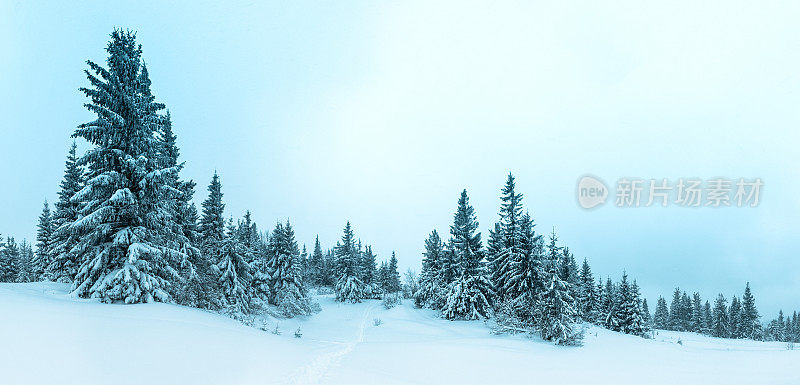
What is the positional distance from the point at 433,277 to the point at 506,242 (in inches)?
457

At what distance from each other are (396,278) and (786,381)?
6848 cm

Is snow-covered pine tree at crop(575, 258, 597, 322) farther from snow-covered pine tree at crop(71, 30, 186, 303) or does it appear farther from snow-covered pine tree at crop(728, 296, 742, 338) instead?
snow-covered pine tree at crop(71, 30, 186, 303)

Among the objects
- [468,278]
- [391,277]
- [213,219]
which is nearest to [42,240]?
[213,219]

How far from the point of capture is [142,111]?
15.1 metres

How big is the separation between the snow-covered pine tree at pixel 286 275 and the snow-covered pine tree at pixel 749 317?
70836 mm

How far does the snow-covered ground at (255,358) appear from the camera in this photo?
7129 mm

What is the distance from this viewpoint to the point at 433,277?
1537 inches

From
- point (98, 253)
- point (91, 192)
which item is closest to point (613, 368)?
point (98, 253)

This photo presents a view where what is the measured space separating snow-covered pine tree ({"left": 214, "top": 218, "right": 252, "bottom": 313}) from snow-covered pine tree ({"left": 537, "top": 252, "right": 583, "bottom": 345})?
21.5 m

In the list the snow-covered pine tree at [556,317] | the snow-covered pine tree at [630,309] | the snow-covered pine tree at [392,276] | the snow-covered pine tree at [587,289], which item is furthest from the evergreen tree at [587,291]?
the snow-covered pine tree at [392,276]

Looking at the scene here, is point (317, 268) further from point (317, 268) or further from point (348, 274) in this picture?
point (348, 274)

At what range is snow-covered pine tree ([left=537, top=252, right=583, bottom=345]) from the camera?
18.8 meters

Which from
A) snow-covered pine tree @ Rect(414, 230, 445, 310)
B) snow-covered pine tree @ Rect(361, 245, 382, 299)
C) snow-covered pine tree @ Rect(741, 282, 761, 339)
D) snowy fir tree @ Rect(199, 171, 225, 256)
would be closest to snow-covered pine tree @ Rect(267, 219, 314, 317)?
snowy fir tree @ Rect(199, 171, 225, 256)

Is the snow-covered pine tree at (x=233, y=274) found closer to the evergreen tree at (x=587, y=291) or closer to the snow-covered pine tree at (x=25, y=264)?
the snow-covered pine tree at (x=25, y=264)
